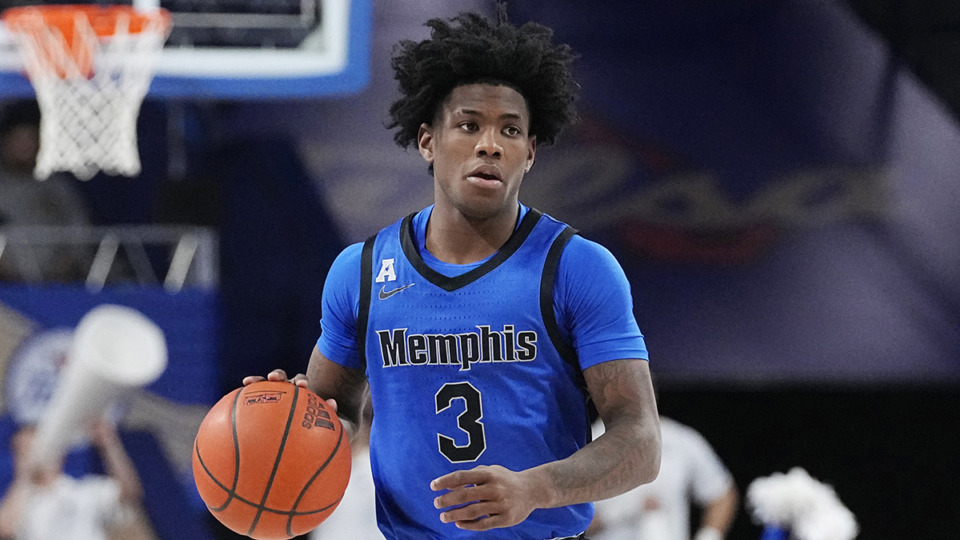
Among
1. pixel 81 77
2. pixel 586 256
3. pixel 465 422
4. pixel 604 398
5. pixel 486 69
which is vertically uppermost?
pixel 486 69

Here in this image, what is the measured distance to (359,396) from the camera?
2.95 metres

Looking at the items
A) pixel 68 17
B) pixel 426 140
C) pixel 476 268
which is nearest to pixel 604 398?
pixel 476 268

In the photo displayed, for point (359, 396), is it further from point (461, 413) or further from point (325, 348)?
point (461, 413)

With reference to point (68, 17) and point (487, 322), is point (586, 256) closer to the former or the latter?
point (487, 322)

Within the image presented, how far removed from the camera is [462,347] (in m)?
2.57

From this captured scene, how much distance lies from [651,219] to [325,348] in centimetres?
453

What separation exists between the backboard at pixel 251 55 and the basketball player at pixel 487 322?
15.2 feet

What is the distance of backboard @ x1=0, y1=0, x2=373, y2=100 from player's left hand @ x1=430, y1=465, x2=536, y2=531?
5.52 meters

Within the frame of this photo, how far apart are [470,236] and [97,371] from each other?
201 inches

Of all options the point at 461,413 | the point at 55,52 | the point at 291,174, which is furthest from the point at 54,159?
the point at 461,413

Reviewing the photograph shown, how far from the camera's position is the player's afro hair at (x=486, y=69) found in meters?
2.69

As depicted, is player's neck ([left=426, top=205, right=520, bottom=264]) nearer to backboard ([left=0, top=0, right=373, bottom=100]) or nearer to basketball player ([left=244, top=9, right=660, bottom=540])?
basketball player ([left=244, top=9, right=660, bottom=540])

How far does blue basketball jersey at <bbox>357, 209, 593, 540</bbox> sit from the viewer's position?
2.54 metres

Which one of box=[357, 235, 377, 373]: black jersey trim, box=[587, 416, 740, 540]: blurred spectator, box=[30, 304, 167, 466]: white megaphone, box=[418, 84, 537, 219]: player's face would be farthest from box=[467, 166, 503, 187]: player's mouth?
box=[30, 304, 167, 466]: white megaphone
